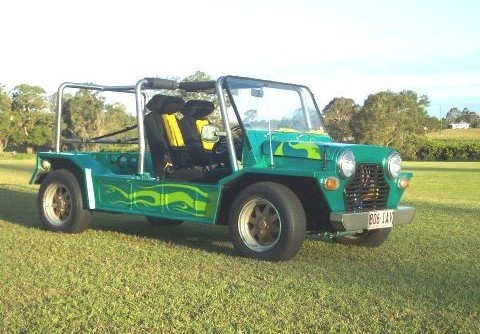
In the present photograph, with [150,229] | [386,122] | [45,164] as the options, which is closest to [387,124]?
[386,122]

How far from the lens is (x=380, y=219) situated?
23.7 ft

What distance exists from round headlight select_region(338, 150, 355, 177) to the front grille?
16 centimetres

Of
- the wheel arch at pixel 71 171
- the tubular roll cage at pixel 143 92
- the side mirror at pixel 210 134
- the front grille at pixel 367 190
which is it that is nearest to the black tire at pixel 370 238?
the front grille at pixel 367 190

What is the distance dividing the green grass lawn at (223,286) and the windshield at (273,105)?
153cm

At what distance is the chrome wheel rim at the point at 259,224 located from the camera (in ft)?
23.2

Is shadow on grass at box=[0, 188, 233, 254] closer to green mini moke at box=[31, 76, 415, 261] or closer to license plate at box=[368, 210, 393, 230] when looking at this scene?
green mini moke at box=[31, 76, 415, 261]

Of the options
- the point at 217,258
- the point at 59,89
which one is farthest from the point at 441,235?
the point at 59,89

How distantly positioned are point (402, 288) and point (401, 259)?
5.63 feet

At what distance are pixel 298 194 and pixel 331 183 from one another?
0.77 metres

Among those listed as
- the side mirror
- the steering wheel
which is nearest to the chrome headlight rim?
the steering wheel

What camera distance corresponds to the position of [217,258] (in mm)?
7090

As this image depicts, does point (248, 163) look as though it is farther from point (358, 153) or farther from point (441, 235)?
point (441, 235)

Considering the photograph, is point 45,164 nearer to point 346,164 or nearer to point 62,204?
point 62,204

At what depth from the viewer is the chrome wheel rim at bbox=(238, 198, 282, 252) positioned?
7.09 metres
